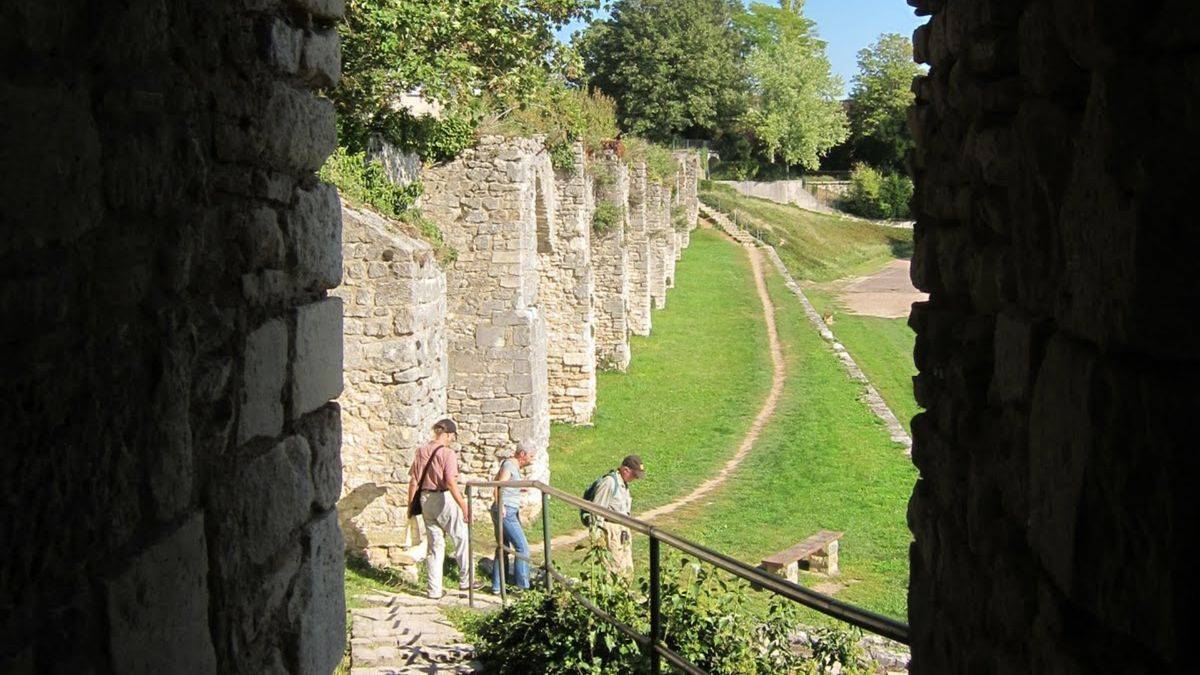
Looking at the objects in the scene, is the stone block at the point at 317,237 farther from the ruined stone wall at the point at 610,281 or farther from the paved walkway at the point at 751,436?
the ruined stone wall at the point at 610,281

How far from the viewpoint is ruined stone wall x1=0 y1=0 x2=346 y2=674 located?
6.46ft

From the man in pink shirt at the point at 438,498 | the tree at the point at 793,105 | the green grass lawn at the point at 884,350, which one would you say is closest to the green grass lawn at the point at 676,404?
the green grass lawn at the point at 884,350

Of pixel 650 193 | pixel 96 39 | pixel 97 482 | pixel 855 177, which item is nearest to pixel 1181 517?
pixel 97 482

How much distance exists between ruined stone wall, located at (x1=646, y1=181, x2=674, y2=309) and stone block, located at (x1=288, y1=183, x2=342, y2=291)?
1034 inches

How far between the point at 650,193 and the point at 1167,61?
30372 mm

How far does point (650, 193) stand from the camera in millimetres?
31938

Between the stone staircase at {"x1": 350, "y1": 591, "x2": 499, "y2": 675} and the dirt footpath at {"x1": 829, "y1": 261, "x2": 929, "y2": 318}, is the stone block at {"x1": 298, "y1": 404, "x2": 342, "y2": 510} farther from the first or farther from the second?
the dirt footpath at {"x1": 829, "y1": 261, "x2": 929, "y2": 318}

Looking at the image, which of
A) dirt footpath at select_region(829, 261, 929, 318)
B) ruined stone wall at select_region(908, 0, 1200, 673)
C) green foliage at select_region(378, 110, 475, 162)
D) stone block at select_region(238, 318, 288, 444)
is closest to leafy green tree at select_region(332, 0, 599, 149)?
green foliage at select_region(378, 110, 475, 162)

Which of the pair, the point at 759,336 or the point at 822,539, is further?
the point at 759,336

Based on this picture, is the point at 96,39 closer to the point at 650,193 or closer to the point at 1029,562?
the point at 1029,562

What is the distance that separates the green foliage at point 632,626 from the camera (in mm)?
5965

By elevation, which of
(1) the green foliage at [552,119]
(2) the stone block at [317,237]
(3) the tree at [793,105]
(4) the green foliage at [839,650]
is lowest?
(4) the green foliage at [839,650]

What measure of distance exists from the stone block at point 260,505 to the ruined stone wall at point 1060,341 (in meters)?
1.57

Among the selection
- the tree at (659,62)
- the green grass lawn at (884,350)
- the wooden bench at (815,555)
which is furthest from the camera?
the tree at (659,62)
